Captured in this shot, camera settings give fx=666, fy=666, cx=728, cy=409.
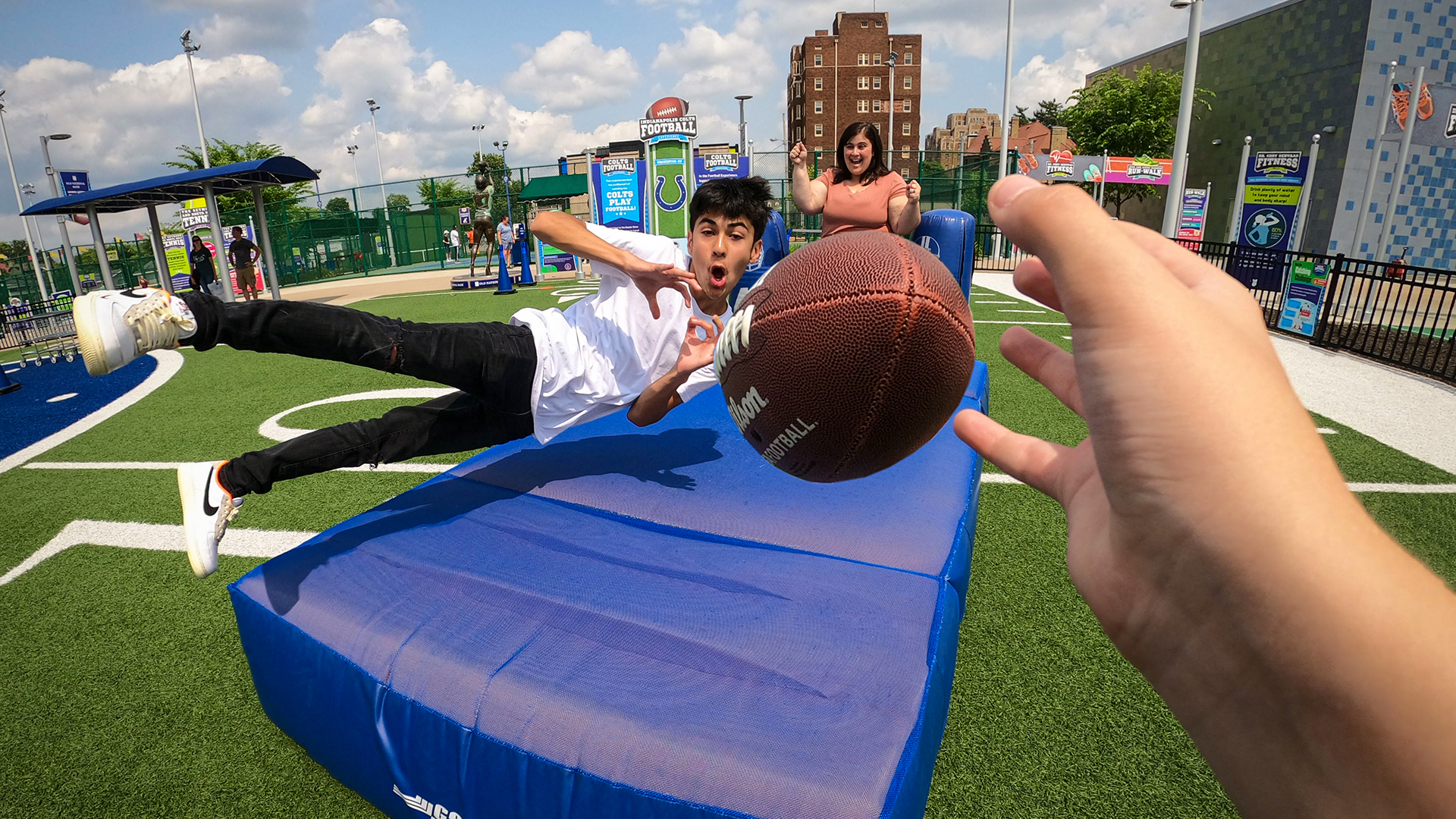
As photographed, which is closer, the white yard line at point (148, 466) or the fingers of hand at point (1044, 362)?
the fingers of hand at point (1044, 362)

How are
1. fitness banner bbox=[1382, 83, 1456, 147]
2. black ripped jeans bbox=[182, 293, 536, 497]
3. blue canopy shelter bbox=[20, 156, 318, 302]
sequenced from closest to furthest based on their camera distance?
black ripped jeans bbox=[182, 293, 536, 497] → blue canopy shelter bbox=[20, 156, 318, 302] → fitness banner bbox=[1382, 83, 1456, 147]

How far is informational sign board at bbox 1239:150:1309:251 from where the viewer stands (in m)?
12.9

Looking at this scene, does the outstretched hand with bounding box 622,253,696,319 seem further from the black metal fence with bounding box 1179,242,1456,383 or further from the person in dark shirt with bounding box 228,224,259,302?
the person in dark shirt with bounding box 228,224,259,302

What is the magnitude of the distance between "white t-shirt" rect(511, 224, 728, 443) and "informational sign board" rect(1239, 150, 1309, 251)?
569 inches

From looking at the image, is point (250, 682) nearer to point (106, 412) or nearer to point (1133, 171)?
point (106, 412)

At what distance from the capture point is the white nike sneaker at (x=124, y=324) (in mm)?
2359

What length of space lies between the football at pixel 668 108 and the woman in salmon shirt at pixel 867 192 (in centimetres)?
1488

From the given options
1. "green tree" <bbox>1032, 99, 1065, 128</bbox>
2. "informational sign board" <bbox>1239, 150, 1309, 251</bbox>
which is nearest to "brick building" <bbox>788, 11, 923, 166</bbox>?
"green tree" <bbox>1032, 99, 1065, 128</bbox>

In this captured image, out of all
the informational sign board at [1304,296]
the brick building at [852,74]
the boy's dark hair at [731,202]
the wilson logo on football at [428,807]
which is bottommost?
the wilson logo on football at [428,807]

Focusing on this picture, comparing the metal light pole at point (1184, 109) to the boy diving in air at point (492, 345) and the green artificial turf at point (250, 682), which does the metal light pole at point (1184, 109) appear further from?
the boy diving in air at point (492, 345)

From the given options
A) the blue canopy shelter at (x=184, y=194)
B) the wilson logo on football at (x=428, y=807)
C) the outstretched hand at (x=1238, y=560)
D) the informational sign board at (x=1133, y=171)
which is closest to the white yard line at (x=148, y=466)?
the wilson logo on football at (x=428, y=807)

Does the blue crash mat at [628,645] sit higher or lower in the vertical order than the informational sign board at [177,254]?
lower

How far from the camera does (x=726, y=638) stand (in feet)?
6.45

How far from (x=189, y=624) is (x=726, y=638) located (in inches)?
109
